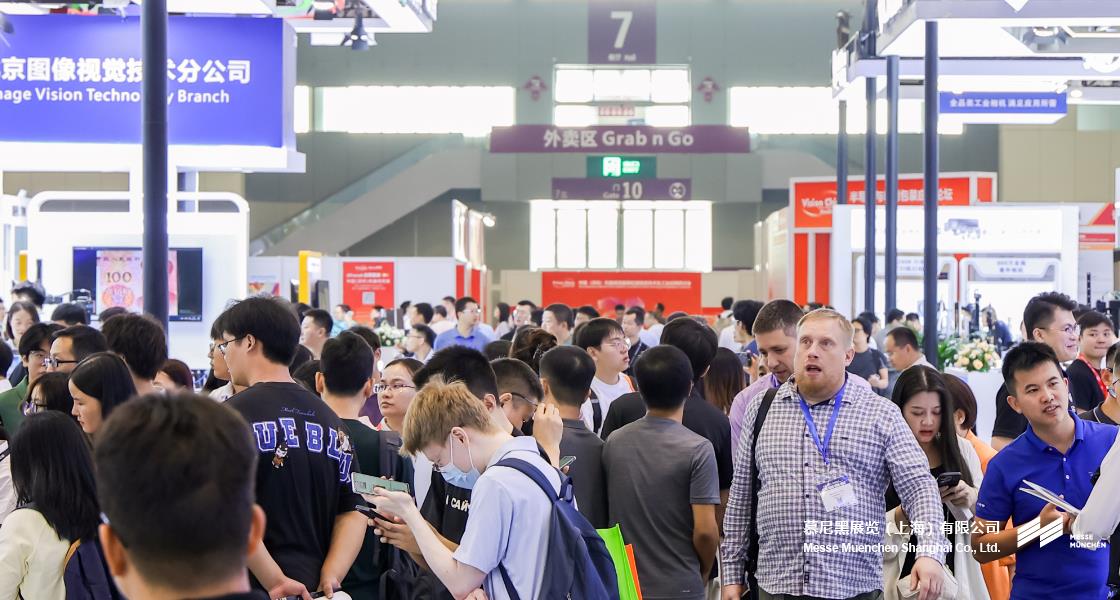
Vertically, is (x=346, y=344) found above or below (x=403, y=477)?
above

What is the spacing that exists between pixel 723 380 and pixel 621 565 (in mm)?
2339

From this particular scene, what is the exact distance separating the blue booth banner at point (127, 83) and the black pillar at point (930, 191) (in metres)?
6.10

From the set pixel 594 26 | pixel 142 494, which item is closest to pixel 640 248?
pixel 594 26

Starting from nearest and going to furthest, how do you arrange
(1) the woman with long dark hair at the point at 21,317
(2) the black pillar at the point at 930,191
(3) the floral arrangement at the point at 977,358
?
(1) the woman with long dark hair at the point at 21,317
(3) the floral arrangement at the point at 977,358
(2) the black pillar at the point at 930,191

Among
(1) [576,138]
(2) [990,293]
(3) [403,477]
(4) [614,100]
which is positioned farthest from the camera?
(4) [614,100]

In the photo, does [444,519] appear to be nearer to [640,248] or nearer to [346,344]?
[346,344]

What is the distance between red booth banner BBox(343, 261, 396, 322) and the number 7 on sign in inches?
254

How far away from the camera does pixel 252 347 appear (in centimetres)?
317

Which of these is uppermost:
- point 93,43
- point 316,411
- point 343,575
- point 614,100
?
point 614,100

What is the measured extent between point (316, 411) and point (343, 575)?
0.41 m

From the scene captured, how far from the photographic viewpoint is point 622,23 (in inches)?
888

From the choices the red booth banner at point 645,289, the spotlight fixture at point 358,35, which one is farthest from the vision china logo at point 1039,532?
the red booth banner at point 645,289

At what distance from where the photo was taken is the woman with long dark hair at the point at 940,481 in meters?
3.74

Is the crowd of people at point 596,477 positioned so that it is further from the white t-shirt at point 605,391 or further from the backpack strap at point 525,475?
the white t-shirt at point 605,391
